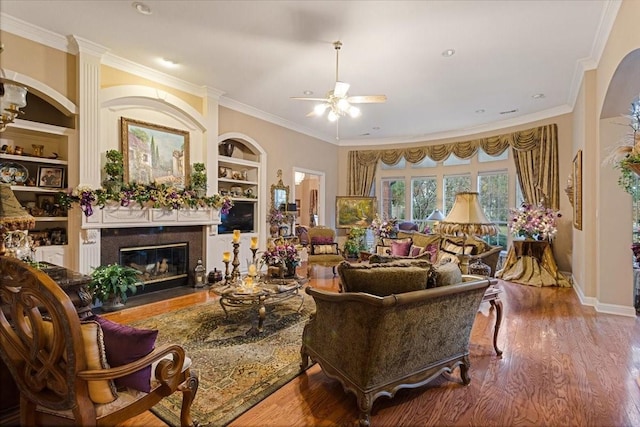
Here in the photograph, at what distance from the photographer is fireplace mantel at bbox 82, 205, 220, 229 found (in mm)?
4180

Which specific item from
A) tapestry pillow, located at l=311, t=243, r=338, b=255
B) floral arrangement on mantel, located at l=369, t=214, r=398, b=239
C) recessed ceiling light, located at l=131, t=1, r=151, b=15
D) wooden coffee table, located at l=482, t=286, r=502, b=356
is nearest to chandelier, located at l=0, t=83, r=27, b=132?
recessed ceiling light, located at l=131, t=1, r=151, b=15

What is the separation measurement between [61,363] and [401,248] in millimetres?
4648

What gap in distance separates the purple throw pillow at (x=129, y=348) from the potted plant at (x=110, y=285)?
9.27 ft

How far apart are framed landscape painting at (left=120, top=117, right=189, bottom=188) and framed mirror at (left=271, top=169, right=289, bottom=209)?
2.12 metres

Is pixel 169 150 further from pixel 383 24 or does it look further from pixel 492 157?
pixel 492 157

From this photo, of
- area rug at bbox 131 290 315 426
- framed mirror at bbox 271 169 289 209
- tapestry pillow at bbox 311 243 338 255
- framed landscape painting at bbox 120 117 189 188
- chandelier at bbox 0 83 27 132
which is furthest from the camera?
framed mirror at bbox 271 169 289 209

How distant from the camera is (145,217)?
467cm

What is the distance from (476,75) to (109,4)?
4.68 metres

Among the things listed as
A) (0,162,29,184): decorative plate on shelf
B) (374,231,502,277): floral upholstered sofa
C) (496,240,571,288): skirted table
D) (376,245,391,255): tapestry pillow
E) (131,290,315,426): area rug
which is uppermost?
(0,162,29,184): decorative plate on shelf

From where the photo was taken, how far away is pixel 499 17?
3.32 meters

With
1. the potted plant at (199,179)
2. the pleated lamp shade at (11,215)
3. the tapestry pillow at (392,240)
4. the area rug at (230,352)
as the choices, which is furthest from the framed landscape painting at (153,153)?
the tapestry pillow at (392,240)

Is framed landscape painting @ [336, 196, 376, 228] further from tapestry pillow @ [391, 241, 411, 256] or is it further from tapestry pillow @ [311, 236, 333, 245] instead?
tapestry pillow @ [391, 241, 411, 256]

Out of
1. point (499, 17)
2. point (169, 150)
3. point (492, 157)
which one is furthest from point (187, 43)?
point (492, 157)

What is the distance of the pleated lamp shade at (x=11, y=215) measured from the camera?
1.88m
